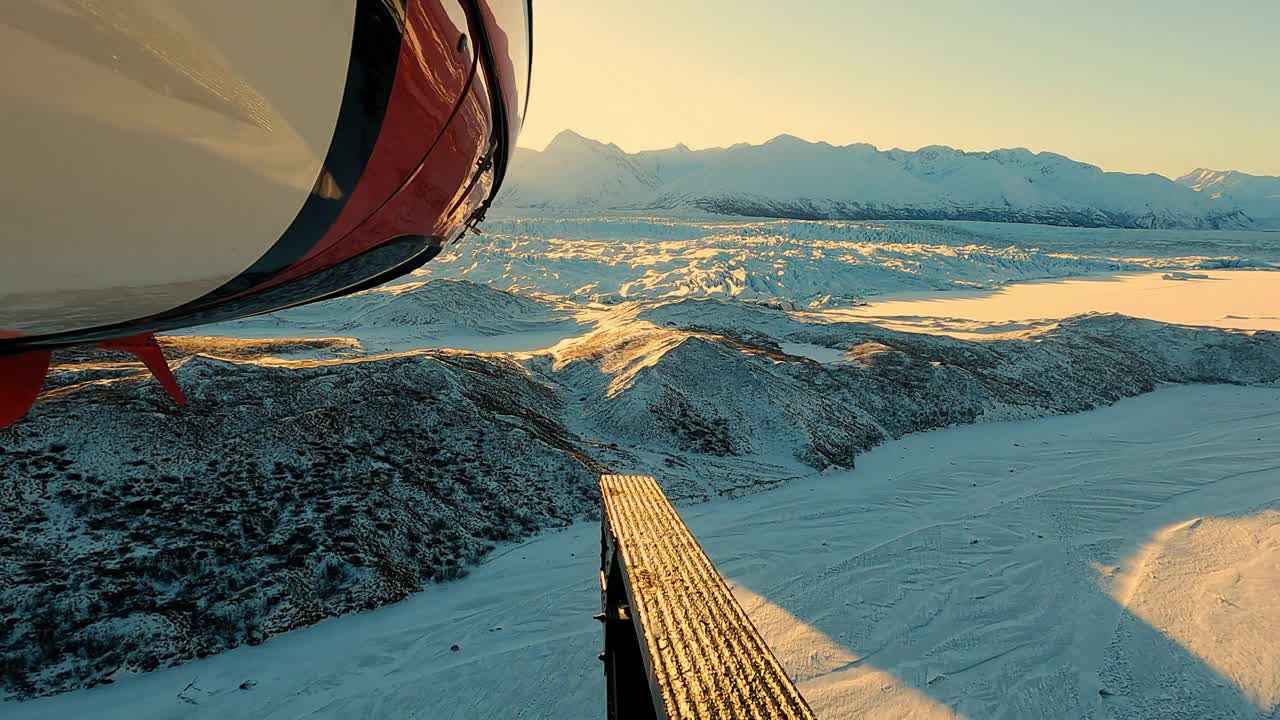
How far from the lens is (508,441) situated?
16891 millimetres

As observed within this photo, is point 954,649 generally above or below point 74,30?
below

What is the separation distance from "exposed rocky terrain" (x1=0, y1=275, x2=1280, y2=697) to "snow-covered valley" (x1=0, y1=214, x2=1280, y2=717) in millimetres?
73

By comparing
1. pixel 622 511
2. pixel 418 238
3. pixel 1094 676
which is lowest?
pixel 1094 676

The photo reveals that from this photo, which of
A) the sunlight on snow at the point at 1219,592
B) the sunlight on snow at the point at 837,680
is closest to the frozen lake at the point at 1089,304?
the sunlight on snow at the point at 1219,592

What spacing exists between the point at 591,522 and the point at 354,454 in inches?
247

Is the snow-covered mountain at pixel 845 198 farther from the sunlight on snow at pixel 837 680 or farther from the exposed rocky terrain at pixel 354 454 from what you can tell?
the sunlight on snow at pixel 837 680

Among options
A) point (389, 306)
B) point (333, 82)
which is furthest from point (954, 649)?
point (389, 306)

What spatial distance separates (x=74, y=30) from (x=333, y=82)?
2.10ft

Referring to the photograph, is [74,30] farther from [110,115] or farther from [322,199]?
[322,199]

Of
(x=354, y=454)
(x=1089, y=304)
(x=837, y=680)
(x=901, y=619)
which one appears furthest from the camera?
(x=1089, y=304)

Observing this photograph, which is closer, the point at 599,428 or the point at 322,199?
the point at 322,199

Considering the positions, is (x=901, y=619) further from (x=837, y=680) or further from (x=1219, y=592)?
(x=1219, y=592)

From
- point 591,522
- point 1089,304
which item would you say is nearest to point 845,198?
point 1089,304

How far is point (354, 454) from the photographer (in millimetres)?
14805
